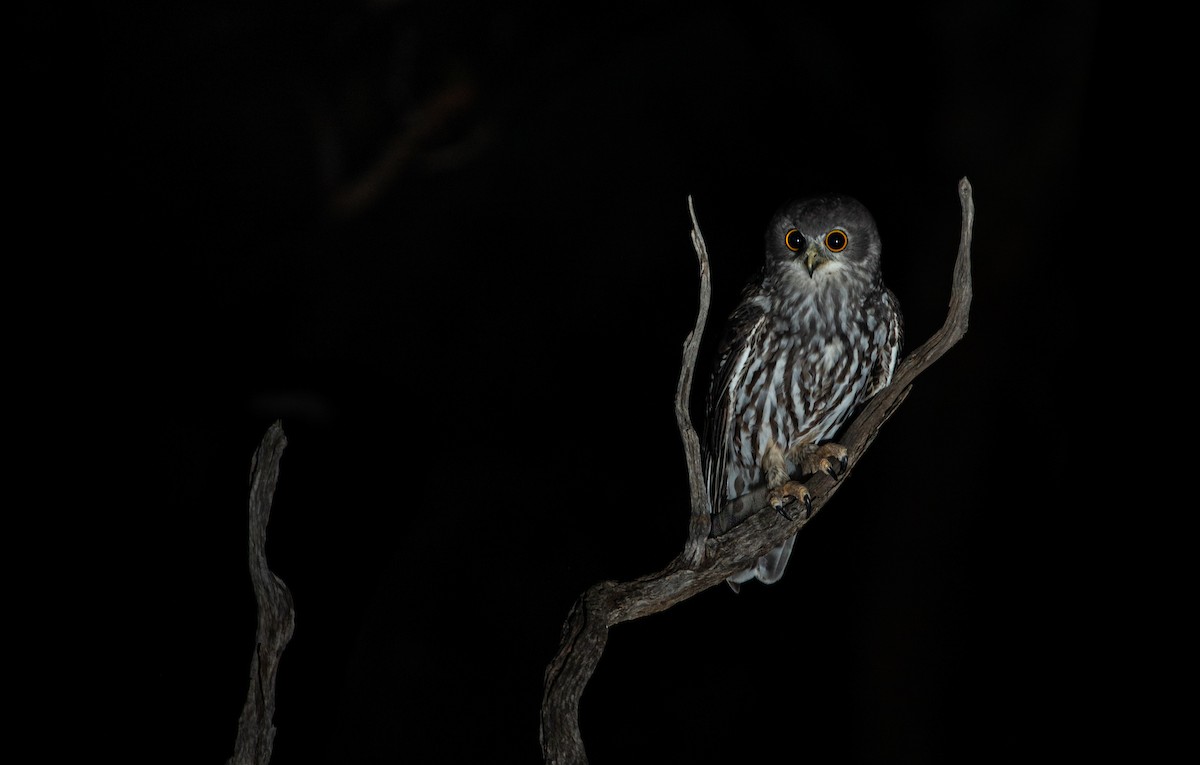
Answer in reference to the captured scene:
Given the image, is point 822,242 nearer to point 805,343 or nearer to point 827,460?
point 805,343

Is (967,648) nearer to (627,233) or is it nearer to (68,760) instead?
(627,233)

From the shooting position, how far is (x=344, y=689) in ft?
7.47

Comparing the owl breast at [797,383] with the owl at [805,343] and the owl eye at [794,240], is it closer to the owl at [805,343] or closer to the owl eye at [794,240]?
the owl at [805,343]

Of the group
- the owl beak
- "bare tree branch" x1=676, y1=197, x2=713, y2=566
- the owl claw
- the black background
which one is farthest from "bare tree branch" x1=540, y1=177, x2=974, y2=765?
the black background

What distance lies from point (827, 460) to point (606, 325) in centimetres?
88

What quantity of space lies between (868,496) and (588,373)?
772 millimetres

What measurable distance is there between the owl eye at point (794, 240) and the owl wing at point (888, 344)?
202 millimetres

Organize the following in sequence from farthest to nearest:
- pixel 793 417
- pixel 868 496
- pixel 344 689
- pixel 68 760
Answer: pixel 868 496, pixel 344 689, pixel 68 760, pixel 793 417

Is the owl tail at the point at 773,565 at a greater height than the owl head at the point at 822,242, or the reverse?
the owl head at the point at 822,242

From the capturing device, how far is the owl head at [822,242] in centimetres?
161

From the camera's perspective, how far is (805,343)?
171 cm

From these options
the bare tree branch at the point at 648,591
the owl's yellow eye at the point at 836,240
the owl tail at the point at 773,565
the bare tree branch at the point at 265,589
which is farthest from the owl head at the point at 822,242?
the bare tree branch at the point at 265,589

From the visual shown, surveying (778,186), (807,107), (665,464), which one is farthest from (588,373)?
(807,107)

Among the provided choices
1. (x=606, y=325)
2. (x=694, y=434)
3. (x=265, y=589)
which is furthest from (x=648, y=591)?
(x=606, y=325)
